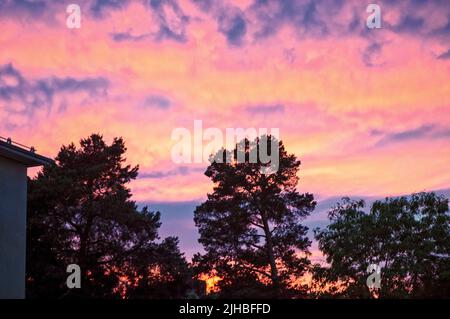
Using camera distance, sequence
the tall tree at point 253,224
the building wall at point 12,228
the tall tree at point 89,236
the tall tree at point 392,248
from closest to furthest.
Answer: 1. the building wall at point 12,228
2. the tall tree at point 392,248
3. the tall tree at point 89,236
4. the tall tree at point 253,224

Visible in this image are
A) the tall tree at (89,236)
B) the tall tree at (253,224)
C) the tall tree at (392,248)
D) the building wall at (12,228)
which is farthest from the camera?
the tall tree at (253,224)

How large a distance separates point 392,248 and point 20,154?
15.6 meters

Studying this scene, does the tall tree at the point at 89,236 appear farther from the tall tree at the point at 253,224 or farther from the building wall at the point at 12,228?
the building wall at the point at 12,228

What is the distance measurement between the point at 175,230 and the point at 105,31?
59.2 feet

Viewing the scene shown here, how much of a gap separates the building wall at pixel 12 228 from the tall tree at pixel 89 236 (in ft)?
37.5

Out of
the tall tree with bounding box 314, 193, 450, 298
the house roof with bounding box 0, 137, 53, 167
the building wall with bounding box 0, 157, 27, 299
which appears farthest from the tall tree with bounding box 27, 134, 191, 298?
the tall tree with bounding box 314, 193, 450, 298

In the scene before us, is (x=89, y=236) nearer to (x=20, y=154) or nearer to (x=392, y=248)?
(x=20, y=154)

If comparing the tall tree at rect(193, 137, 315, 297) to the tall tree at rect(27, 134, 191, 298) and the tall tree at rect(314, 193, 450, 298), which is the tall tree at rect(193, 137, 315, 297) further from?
the tall tree at rect(314, 193, 450, 298)

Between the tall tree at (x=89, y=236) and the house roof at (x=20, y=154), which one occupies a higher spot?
the house roof at (x=20, y=154)

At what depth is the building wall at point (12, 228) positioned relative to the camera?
23203mm

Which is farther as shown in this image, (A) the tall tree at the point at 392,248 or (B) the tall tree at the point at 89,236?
(B) the tall tree at the point at 89,236

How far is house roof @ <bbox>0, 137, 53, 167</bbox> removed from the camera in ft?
74.1

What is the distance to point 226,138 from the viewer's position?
40844mm

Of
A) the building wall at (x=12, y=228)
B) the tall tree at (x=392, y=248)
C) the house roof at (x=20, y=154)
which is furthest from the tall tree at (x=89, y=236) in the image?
the tall tree at (x=392, y=248)
